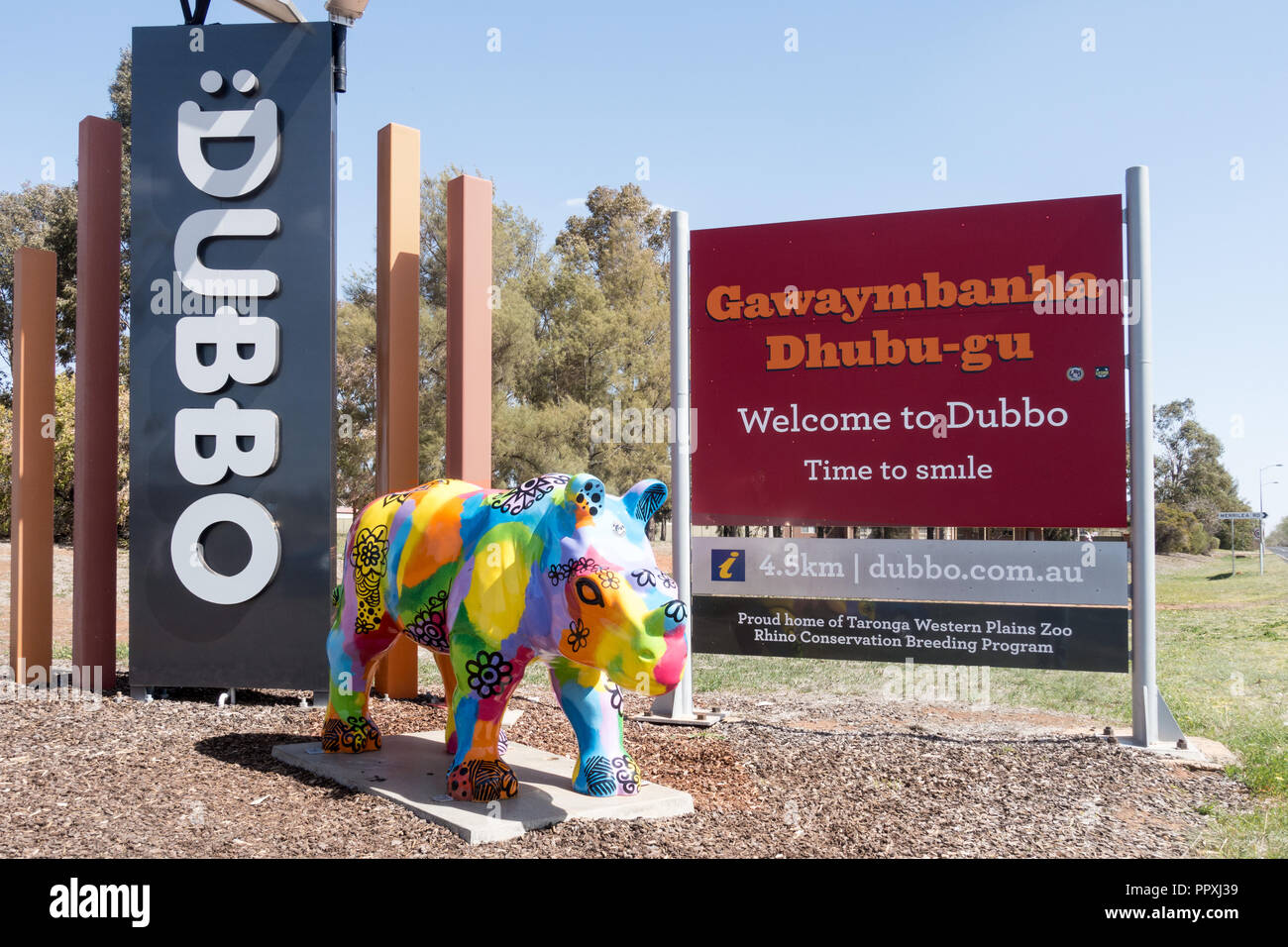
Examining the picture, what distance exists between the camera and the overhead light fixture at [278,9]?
760 cm

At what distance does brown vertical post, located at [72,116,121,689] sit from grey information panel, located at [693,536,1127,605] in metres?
4.78

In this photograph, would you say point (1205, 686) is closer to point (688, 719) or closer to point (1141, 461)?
point (1141, 461)

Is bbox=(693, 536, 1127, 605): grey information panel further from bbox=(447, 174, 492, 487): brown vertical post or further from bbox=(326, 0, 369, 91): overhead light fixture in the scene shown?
bbox=(326, 0, 369, 91): overhead light fixture

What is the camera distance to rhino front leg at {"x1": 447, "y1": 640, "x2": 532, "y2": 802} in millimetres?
4883

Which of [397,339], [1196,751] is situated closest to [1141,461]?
[1196,751]

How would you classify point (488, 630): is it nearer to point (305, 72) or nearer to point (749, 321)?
point (749, 321)

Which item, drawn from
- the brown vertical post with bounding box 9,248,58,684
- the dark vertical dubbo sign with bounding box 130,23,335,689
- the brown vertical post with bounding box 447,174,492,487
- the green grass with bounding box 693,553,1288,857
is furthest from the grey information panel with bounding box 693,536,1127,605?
the brown vertical post with bounding box 9,248,58,684

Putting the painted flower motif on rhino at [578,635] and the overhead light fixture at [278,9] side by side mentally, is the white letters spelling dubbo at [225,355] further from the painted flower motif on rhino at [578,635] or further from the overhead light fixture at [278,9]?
the painted flower motif on rhino at [578,635]

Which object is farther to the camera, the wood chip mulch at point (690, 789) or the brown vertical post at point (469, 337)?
the brown vertical post at point (469, 337)

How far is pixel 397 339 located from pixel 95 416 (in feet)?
8.28

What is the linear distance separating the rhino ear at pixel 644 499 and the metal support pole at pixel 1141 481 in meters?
3.60

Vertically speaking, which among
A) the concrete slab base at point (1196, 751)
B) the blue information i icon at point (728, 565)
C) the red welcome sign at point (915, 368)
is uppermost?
the red welcome sign at point (915, 368)

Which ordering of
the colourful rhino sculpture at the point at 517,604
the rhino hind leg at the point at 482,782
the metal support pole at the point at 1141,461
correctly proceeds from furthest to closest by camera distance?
the metal support pole at the point at 1141,461 < the rhino hind leg at the point at 482,782 < the colourful rhino sculpture at the point at 517,604

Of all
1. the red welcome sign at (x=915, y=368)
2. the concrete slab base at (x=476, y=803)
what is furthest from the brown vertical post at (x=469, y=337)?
the concrete slab base at (x=476, y=803)
